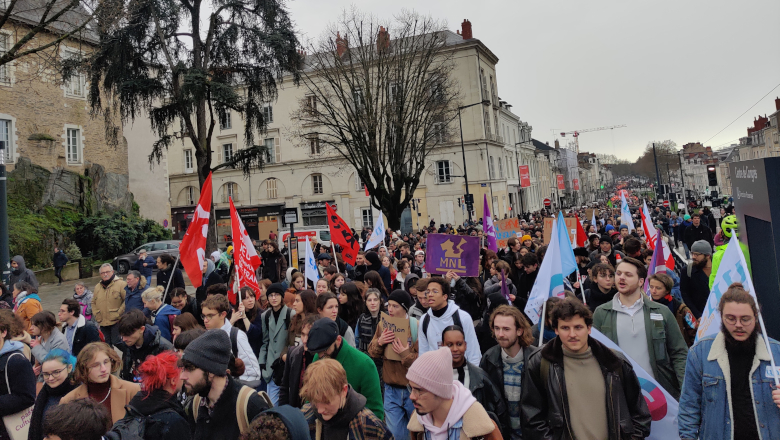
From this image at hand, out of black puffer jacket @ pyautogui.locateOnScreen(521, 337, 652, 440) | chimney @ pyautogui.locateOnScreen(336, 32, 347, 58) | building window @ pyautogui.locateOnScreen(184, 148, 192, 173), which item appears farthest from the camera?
building window @ pyautogui.locateOnScreen(184, 148, 192, 173)

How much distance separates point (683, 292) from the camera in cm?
706

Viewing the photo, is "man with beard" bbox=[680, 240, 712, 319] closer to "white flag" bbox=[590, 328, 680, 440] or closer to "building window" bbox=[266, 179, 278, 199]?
"white flag" bbox=[590, 328, 680, 440]

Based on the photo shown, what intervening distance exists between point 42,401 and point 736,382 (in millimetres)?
4543

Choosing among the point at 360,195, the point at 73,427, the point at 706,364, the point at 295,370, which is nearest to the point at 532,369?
the point at 706,364

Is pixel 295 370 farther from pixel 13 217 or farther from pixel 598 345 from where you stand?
pixel 13 217

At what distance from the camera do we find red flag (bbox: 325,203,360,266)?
1241 cm

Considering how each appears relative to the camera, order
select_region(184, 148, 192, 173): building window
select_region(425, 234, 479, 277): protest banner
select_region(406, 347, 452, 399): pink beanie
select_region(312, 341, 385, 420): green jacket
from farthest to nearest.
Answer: select_region(184, 148, 192, 173): building window, select_region(425, 234, 479, 277): protest banner, select_region(312, 341, 385, 420): green jacket, select_region(406, 347, 452, 399): pink beanie

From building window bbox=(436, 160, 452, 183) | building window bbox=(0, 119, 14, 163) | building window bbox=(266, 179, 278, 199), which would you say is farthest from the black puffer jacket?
building window bbox=(266, 179, 278, 199)

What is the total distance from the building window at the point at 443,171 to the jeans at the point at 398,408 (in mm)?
41013

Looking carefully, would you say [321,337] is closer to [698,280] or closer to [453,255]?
[453,255]

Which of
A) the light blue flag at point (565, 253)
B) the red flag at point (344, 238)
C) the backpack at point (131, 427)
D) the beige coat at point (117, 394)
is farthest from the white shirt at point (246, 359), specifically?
the red flag at point (344, 238)

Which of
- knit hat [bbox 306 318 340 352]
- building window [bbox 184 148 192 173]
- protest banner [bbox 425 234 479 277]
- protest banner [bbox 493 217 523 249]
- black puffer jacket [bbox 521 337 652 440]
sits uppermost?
building window [bbox 184 148 192 173]

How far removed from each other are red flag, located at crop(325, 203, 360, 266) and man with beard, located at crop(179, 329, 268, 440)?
9101 millimetres

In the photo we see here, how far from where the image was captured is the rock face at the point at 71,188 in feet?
87.5
